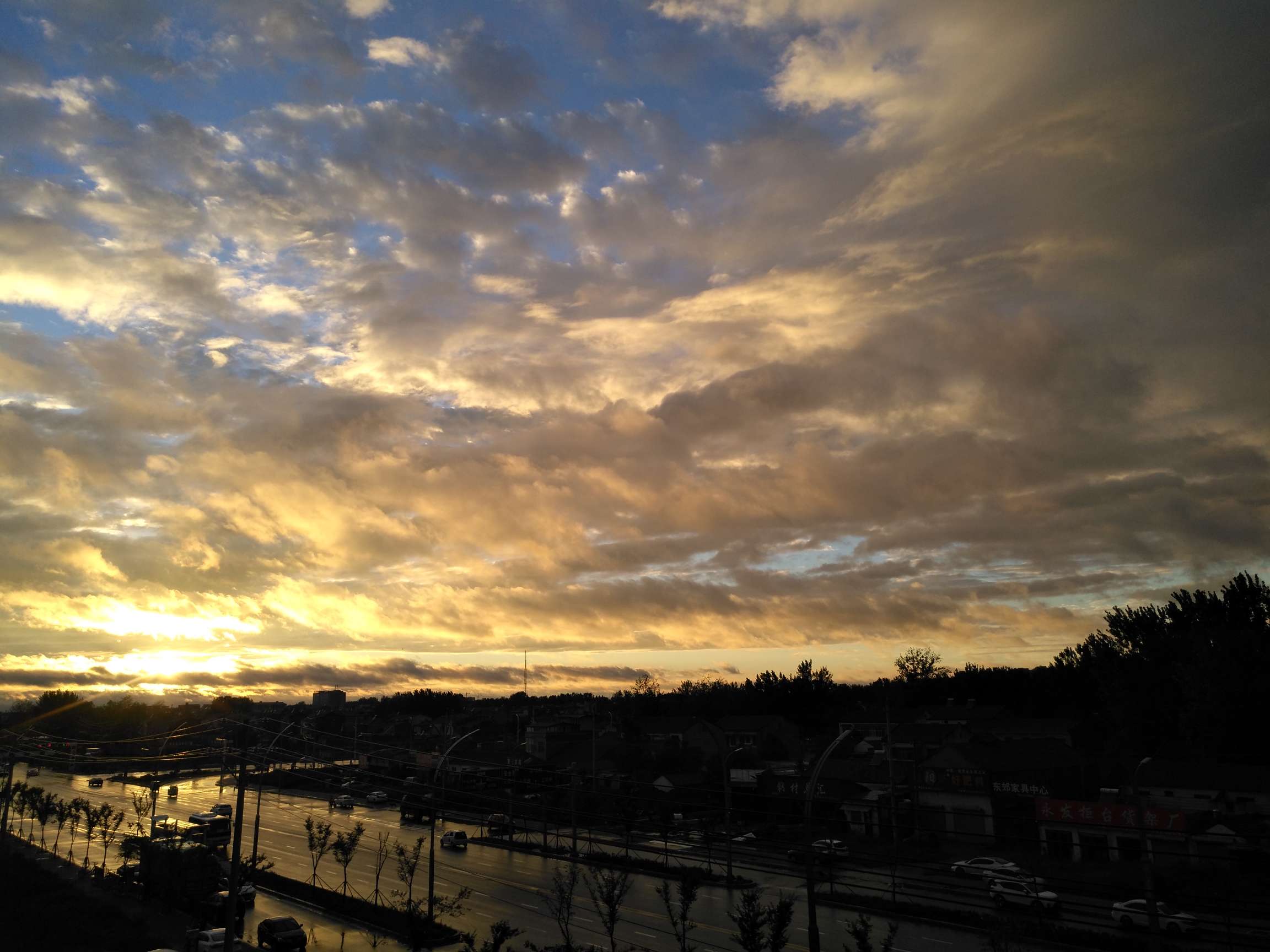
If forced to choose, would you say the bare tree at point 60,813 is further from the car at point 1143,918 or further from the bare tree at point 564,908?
the car at point 1143,918

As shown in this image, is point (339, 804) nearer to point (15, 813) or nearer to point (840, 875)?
point (15, 813)

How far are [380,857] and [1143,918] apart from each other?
36.6 m

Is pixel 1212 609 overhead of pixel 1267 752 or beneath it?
overhead

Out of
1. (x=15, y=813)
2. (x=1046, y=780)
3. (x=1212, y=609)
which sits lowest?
(x=15, y=813)

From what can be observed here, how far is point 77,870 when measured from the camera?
160 feet

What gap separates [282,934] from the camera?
30062 millimetres

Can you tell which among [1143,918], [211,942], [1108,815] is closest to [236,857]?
[211,942]

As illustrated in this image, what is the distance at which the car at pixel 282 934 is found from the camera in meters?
29.9

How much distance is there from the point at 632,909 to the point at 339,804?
47721 millimetres

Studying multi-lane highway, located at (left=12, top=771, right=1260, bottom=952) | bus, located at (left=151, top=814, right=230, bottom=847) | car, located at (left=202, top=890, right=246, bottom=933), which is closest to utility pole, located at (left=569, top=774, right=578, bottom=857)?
multi-lane highway, located at (left=12, top=771, right=1260, bottom=952)

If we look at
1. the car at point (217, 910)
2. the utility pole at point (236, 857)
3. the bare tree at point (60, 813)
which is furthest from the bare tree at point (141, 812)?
the utility pole at point (236, 857)

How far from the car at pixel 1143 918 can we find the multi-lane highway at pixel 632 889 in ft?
2.53

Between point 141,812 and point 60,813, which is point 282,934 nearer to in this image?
point 141,812

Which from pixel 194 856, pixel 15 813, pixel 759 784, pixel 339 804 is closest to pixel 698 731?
pixel 759 784
